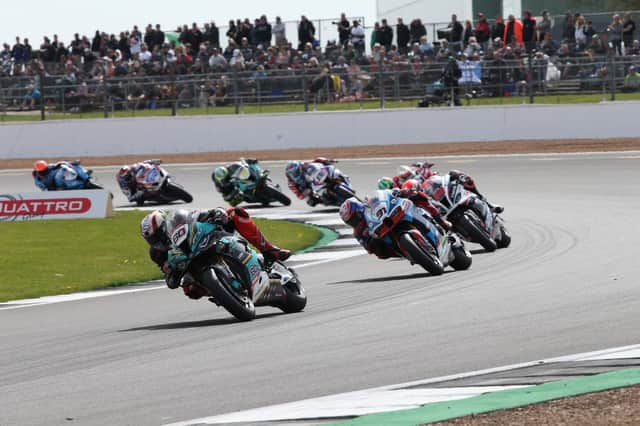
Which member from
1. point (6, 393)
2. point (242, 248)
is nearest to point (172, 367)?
point (6, 393)

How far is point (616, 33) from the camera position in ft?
105

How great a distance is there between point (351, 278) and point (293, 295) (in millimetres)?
2671

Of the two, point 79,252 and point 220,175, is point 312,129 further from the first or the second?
point 79,252

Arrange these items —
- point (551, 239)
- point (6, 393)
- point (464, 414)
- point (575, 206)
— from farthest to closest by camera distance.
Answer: point (575, 206) < point (551, 239) < point (6, 393) < point (464, 414)

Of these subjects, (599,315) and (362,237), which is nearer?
(599,315)

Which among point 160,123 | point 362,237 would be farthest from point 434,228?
point 160,123

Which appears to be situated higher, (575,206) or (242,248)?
(242,248)

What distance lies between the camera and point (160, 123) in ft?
110

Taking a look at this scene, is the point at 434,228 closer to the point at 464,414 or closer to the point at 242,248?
the point at 242,248

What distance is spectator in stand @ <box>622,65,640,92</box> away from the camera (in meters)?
30.9

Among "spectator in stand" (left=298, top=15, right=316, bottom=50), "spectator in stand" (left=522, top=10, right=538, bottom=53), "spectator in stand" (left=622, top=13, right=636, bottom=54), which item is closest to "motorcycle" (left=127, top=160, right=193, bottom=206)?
"spectator in stand" (left=522, top=10, right=538, bottom=53)

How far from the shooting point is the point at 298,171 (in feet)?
68.9

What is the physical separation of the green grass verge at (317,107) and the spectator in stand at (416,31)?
10.7ft

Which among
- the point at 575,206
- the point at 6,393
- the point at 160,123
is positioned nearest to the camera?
the point at 6,393
